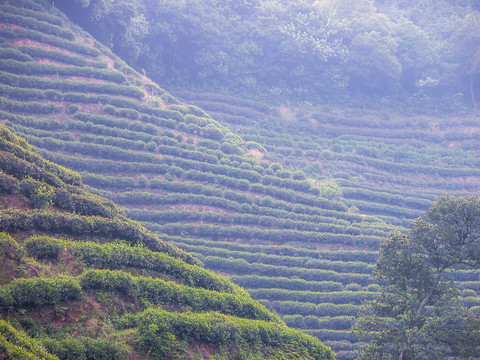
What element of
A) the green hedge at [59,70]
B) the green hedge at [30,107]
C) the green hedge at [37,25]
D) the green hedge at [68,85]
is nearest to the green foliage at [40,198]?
the green hedge at [30,107]

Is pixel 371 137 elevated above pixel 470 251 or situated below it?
above

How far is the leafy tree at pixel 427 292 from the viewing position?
51.0ft

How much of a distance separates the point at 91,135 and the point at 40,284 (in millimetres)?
20031

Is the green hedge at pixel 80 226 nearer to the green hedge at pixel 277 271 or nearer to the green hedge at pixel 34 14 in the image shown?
the green hedge at pixel 277 271

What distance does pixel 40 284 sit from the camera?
10.6 m

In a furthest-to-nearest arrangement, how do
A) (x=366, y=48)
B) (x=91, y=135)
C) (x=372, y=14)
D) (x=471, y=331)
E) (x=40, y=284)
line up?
(x=372, y=14) → (x=366, y=48) → (x=91, y=135) → (x=471, y=331) → (x=40, y=284)

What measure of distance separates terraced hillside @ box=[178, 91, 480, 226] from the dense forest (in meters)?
3.43

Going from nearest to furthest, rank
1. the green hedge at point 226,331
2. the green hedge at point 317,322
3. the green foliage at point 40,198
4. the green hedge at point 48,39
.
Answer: the green hedge at point 226,331 → the green foliage at point 40,198 → the green hedge at point 317,322 → the green hedge at point 48,39

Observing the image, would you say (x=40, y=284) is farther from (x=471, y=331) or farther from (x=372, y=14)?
(x=372, y=14)

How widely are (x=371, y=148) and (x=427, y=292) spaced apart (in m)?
27.3

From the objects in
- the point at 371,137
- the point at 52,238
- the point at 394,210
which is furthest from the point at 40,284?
the point at 371,137

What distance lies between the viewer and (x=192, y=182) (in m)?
29.9

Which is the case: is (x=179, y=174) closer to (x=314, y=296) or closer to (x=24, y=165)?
(x=314, y=296)

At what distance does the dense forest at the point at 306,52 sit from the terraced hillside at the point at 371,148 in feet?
11.3
